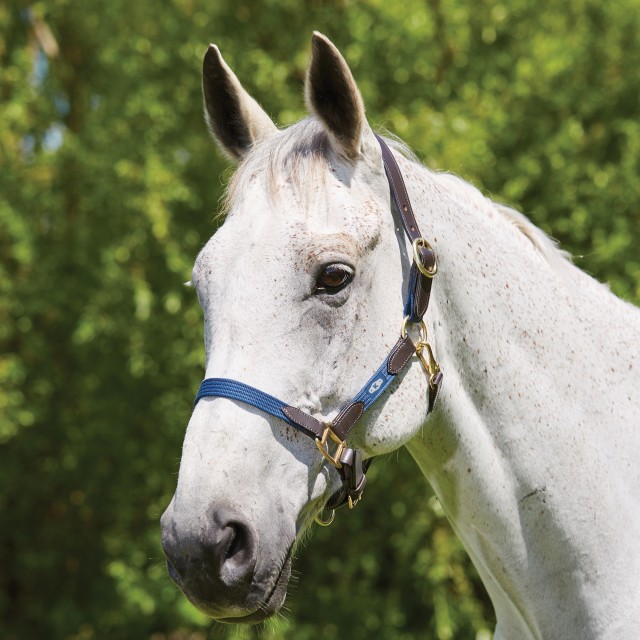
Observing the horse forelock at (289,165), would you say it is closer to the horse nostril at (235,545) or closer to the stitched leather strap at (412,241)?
the stitched leather strap at (412,241)

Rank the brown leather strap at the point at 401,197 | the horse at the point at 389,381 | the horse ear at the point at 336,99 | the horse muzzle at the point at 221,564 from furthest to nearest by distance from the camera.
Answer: the brown leather strap at the point at 401,197
the horse ear at the point at 336,99
the horse at the point at 389,381
the horse muzzle at the point at 221,564

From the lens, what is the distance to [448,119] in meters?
6.30

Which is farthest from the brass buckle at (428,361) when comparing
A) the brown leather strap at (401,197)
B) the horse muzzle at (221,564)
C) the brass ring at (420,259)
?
the horse muzzle at (221,564)

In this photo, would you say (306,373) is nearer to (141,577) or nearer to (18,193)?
(141,577)

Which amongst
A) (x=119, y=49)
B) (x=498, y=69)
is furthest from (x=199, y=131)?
(x=498, y=69)

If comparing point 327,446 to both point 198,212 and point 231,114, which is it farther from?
point 198,212

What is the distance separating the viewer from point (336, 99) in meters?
2.28

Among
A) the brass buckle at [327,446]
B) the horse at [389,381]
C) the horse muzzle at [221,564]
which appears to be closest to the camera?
the horse muzzle at [221,564]

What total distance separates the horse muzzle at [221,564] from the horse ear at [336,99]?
3.49ft

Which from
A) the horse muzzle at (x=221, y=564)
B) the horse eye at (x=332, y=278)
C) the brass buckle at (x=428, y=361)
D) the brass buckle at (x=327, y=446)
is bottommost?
the horse muzzle at (x=221, y=564)

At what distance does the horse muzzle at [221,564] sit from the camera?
1.87 m

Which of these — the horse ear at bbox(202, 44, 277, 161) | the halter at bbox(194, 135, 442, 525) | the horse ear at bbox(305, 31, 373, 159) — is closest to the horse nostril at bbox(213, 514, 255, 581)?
the halter at bbox(194, 135, 442, 525)

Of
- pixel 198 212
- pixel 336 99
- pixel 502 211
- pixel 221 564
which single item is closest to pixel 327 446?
pixel 221 564

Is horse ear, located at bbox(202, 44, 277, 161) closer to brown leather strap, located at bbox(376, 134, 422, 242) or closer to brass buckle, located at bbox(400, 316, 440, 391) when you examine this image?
brown leather strap, located at bbox(376, 134, 422, 242)
